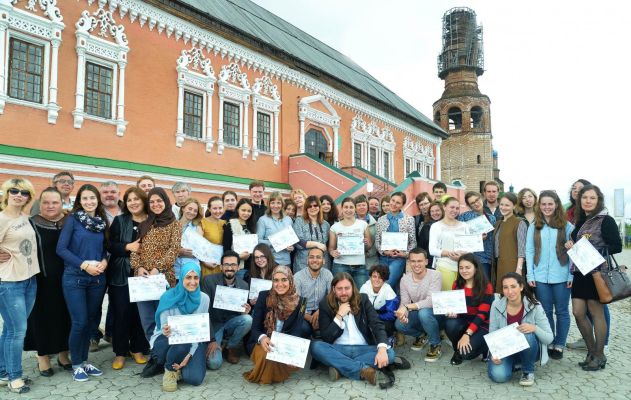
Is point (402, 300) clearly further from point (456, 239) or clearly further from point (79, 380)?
point (79, 380)

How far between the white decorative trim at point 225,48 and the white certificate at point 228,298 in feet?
33.0

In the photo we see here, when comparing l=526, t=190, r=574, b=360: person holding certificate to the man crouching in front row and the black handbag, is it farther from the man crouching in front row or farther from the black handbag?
the man crouching in front row

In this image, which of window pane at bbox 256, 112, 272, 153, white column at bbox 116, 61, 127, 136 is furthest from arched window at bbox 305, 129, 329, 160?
white column at bbox 116, 61, 127, 136

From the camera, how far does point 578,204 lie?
5.27m

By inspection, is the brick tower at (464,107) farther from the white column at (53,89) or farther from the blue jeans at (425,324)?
the blue jeans at (425,324)

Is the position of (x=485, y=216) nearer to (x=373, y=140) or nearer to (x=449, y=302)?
(x=449, y=302)

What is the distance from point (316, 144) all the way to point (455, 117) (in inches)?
1101

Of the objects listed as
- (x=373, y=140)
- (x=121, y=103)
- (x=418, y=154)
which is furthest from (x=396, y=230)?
(x=418, y=154)

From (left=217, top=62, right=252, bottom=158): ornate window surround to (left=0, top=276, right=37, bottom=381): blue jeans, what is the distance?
1073 centimetres

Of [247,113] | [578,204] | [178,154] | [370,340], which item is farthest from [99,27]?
[578,204]

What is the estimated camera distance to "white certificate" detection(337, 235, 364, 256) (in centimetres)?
624

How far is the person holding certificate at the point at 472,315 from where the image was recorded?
5031 mm

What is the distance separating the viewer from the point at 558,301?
5.23 meters

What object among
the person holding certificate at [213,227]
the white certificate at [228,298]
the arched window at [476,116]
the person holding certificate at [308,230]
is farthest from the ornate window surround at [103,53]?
the arched window at [476,116]
